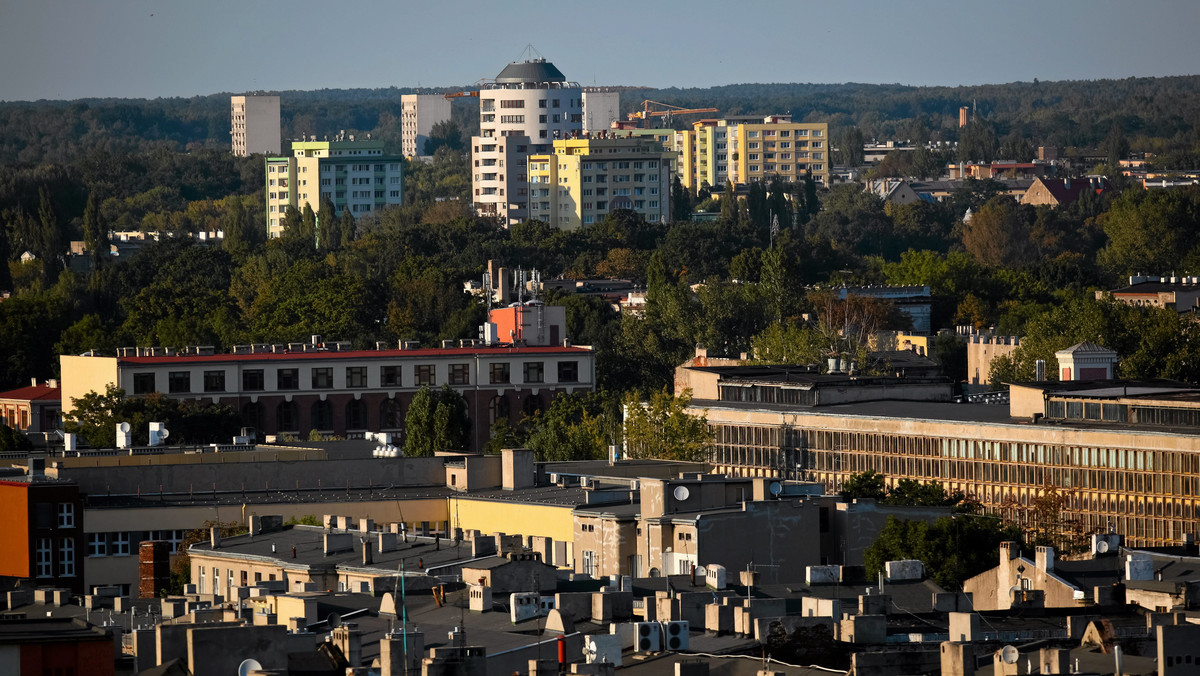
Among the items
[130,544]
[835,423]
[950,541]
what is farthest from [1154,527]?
[130,544]

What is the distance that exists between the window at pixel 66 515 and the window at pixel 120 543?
244 centimetres

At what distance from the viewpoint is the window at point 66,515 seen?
184ft

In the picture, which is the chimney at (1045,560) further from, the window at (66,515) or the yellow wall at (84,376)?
the yellow wall at (84,376)

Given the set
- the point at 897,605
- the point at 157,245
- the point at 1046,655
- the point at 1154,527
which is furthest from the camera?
the point at 157,245

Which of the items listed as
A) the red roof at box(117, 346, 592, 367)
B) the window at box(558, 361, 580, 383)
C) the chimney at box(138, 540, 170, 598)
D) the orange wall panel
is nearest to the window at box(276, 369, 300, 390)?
the red roof at box(117, 346, 592, 367)

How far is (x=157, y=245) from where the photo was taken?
495 feet

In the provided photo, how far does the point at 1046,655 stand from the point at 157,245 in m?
124

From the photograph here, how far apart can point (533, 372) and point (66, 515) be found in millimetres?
44147

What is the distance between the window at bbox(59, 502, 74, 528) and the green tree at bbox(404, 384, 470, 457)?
28.0 meters

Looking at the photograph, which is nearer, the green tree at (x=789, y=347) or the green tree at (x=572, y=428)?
the green tree at (x=572, y=428)

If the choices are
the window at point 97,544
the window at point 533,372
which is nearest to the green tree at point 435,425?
the window at point 533,372

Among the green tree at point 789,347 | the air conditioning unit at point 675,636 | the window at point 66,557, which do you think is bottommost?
the window at point 66,557

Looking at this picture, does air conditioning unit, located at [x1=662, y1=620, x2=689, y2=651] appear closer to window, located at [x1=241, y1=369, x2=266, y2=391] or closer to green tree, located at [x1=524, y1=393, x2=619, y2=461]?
green tree, located at [x1=524, y1=393, x2=619, y2=461]

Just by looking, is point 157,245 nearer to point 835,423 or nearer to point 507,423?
point 507,423
